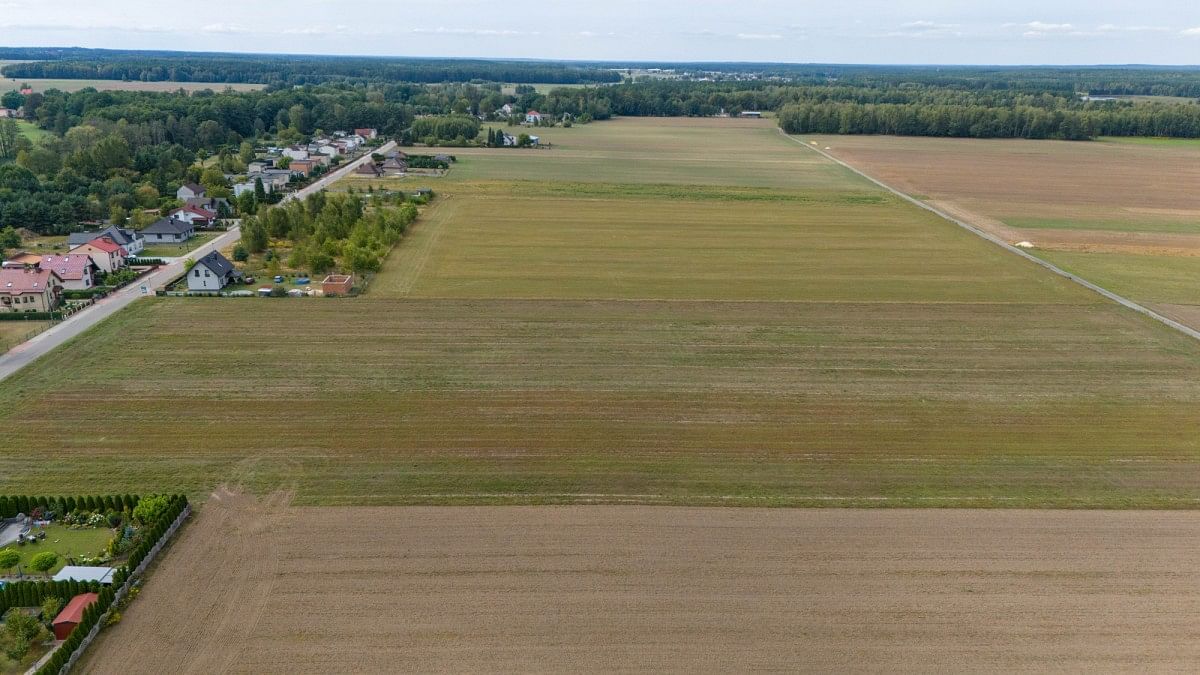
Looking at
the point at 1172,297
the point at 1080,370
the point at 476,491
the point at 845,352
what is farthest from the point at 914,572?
the point at 1172,297

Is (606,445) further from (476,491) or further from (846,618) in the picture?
(846,618)

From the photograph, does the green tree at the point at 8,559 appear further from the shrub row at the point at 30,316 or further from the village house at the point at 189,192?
the village house at the point at 189,192

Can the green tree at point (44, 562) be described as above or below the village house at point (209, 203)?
below

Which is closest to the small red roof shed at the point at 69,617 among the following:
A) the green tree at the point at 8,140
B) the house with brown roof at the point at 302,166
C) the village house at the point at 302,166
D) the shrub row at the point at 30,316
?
the shrub row at the point at 30,316

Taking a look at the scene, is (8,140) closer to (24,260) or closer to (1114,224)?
(24,260)

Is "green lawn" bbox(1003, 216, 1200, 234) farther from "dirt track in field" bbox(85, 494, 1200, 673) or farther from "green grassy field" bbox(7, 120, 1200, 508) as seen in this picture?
"dirt track in field" bbox(85, 494, 1200, 673)

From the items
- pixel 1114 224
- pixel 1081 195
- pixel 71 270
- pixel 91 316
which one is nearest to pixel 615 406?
pixel 91 316
